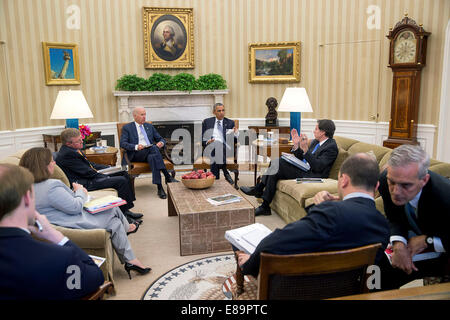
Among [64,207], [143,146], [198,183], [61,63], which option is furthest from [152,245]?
[61,63]

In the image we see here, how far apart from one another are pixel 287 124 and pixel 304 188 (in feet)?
13.2

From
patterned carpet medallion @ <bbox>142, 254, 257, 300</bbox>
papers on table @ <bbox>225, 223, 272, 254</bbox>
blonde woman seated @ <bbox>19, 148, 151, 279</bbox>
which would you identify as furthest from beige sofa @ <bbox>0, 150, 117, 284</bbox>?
papers on table @ <bbox>225, 223, 272, 254</bbox>

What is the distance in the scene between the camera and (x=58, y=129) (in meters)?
7.40

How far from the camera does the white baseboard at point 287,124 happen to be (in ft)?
22.2

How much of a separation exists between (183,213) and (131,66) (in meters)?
5.00

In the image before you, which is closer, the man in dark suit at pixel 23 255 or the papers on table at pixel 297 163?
the man in dark suit at pixel 23 255

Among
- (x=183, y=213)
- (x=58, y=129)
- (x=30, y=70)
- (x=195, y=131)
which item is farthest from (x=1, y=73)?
(x=183, y=213)

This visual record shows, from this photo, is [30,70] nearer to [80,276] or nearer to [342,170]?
[80,276]

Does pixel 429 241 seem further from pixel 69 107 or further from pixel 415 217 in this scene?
pixel 69 107

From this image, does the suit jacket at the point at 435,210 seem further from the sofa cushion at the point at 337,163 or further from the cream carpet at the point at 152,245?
the sofa cushion at the point at 337,163

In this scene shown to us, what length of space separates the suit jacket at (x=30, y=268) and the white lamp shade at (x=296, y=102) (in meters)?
4.82

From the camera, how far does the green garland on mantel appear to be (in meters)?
7.60

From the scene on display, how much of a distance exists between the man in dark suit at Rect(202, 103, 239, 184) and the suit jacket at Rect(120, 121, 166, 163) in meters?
0.88

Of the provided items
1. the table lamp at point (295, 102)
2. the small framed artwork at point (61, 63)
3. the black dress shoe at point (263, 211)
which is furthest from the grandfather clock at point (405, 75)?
the small framed artwork at point (61, 63)
